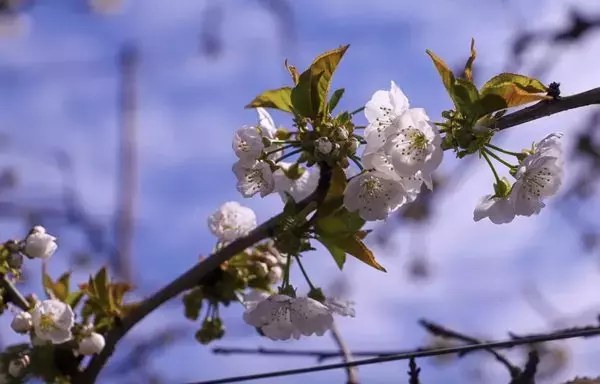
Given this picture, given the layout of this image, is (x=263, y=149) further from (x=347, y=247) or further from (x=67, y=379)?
(x=67, y=379)

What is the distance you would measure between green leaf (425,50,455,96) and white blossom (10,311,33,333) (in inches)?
28.9

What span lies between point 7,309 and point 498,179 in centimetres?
79

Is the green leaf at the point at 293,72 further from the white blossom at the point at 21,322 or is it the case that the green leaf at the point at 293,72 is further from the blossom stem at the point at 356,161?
the white blossom at the point at 21,322

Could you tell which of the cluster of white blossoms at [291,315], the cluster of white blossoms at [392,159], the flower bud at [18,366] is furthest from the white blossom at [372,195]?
the flower bud at [18,366]

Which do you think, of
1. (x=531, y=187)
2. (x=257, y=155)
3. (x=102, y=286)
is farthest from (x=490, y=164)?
(x=102, y=286)

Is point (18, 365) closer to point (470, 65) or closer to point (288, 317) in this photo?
point (288, 317)

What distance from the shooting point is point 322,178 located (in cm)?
101

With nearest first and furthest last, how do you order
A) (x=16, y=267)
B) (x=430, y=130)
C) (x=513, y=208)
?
(x=430, y=130) → (x=513, y=208) → (x=16, y=267)

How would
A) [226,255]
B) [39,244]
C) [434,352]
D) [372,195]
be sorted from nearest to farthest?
[434,352] → [372,195] → [226,255] → [39,244]

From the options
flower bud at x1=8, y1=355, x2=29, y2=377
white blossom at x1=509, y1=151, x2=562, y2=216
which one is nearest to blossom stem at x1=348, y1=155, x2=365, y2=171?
white blossom at x1=509, y1=151, x2=562, y2=216

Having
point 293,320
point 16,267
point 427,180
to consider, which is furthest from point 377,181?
point 16,267

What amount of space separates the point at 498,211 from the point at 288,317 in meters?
0.36

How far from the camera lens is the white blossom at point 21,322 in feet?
3.90

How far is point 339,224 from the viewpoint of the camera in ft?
3.40
